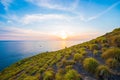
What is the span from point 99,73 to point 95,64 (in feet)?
3.70

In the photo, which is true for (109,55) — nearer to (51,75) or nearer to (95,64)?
(95,64)

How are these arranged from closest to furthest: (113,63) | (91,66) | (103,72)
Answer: (103,72) < (113,63) < (91,66)

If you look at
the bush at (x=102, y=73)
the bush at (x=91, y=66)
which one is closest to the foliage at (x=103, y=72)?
the bush at (x=102, y=73)

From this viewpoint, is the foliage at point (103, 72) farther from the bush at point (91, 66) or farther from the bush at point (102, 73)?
the bush at point (91, 66)

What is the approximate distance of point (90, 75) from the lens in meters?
9.02

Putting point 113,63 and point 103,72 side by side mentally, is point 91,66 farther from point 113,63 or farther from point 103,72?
point 113,63

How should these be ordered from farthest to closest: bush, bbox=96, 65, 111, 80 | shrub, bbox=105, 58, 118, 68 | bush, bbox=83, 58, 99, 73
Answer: bush, bbox=83, 58, 99, 73 → shrub, bbox=105, 58, 118, 68 → bush, bbox=96, 65, 111, 80

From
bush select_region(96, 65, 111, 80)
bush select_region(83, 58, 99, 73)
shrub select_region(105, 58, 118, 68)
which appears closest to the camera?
bush select_region(96, 65, 111, 80)

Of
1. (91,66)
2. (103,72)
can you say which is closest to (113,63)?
(103,72)

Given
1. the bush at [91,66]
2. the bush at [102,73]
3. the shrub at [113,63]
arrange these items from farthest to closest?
the bush at [91,66]
the shrub at [113,63]
the bush at [102,73]

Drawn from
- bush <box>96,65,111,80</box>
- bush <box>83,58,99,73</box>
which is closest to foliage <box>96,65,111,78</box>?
bush <box>96,65,111,80</box>

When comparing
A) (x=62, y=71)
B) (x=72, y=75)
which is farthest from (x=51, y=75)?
(x=72, y=75)

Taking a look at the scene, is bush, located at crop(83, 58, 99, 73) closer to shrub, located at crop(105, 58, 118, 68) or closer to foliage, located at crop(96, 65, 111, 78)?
foliage, located at crop(96, 65, 111, 78)

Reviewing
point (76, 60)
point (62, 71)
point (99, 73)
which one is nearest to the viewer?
point (99, 73)
